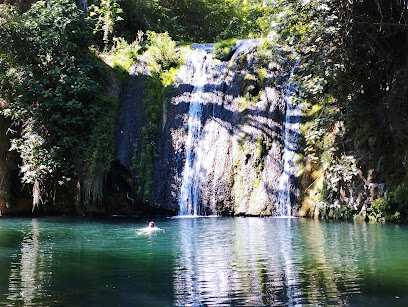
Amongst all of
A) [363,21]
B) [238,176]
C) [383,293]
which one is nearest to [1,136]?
[238,176]

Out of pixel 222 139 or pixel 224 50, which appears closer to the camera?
pixel 222 139

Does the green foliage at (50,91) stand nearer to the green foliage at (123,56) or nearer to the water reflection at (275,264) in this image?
the green foliage at (123,56)

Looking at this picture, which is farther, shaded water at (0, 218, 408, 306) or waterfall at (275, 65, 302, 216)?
waterfall at (275, 65, 302, 216)

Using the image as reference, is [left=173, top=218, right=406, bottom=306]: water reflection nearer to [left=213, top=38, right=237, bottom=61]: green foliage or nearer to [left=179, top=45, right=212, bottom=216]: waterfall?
[left=179, top=45, right=212, bottom=216]: waterfall

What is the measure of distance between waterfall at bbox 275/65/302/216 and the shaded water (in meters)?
3.34

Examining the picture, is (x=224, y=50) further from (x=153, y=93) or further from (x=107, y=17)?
(x=107, y=17)

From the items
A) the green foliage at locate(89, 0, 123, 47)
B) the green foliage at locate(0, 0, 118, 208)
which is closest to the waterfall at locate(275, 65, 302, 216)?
the green foliage at locate(0, 0, 118, 208)

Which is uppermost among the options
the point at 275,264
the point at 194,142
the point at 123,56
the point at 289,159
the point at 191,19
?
the point at 191,19

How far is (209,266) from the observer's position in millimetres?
7395

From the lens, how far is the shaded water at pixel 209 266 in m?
5.55

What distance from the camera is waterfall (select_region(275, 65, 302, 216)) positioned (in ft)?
52.1

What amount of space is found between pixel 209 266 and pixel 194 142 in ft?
36.2

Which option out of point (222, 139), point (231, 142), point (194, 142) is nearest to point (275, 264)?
point (231, 142)

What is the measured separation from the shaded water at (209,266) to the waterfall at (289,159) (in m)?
3.34
